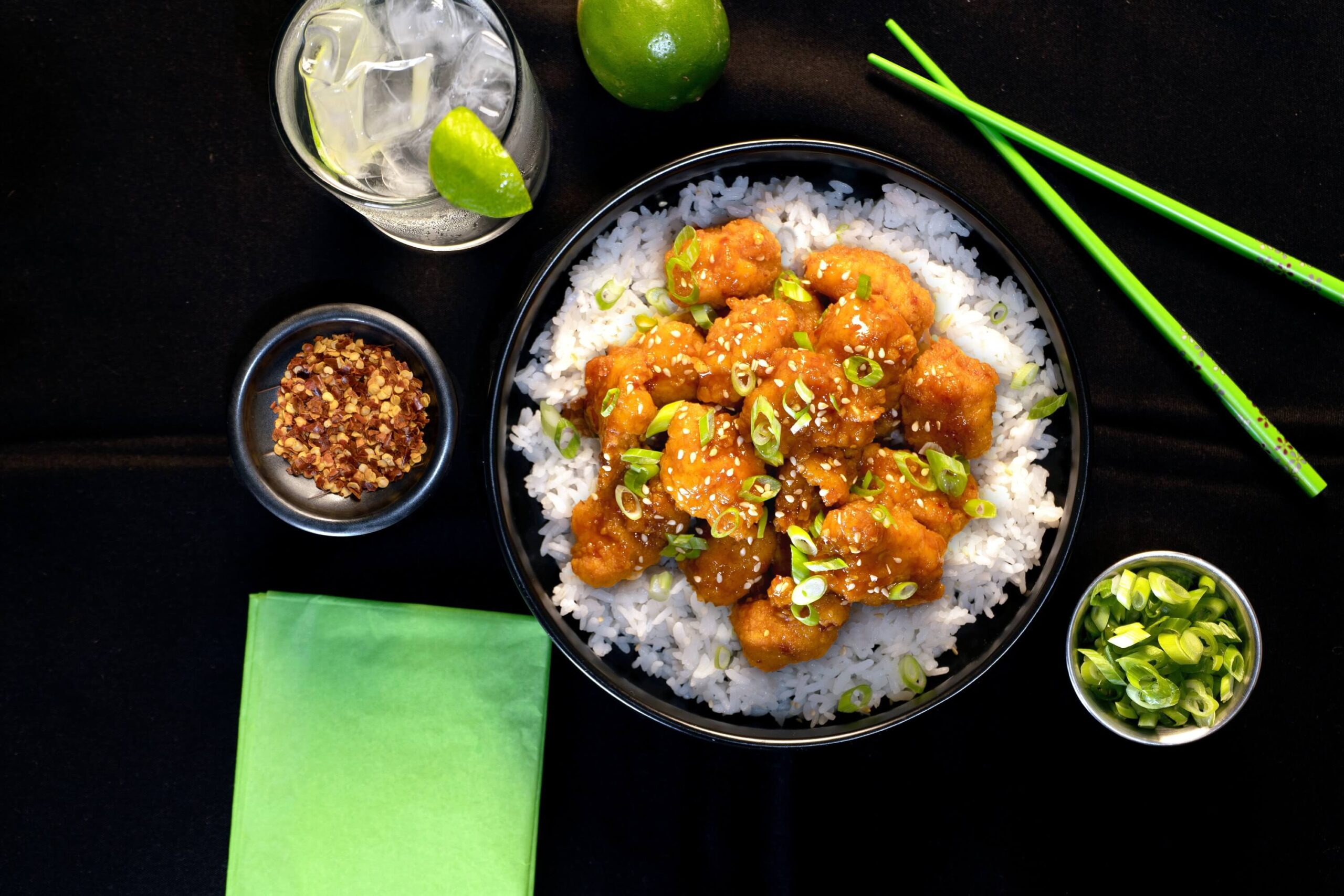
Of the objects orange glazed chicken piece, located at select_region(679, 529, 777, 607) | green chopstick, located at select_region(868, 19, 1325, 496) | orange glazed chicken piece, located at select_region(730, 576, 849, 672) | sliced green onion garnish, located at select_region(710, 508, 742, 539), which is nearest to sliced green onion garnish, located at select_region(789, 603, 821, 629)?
orange glazed chicken piece, located at select_region(730, 576, 849, 672)

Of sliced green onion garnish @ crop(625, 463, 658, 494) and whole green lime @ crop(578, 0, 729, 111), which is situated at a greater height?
whole green lime @ crop(578, 0, 729, 111)

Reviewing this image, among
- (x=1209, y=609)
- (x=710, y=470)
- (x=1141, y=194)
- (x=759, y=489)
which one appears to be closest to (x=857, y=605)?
(x=759, y=489)

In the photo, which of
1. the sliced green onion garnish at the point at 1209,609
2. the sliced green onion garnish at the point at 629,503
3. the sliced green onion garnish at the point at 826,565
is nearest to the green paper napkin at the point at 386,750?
the sliced green onion garnish at the point at 629,503

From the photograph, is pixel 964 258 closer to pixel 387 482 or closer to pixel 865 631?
pixel 865 631

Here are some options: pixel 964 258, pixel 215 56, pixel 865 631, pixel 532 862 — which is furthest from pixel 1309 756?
pixel 215 56

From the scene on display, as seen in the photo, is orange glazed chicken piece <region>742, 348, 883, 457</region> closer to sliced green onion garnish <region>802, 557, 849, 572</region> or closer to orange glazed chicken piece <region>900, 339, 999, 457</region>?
orange glazed chicken piece <region>900, 339, 999, 457</region>

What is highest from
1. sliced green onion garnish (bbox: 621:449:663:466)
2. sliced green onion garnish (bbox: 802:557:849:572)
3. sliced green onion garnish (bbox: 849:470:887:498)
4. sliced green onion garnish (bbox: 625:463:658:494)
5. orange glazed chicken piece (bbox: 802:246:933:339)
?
orange glazed chicken piece (bbox: 802:246:933:339)
